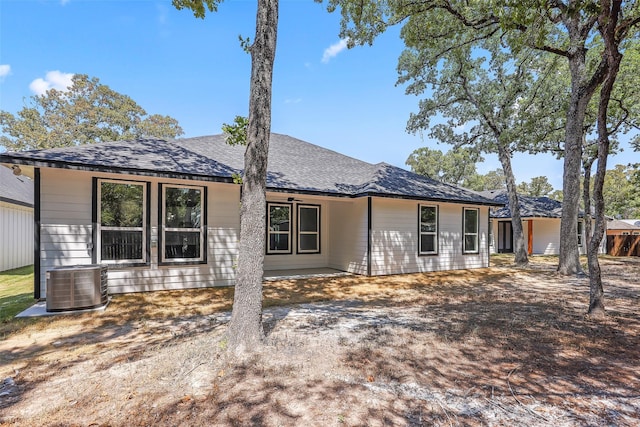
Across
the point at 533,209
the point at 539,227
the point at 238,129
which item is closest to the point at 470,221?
the point at 533,209

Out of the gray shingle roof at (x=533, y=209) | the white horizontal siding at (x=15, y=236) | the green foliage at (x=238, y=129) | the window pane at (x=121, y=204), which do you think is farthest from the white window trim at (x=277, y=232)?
the gray shingle roof at (x=533, y=209)

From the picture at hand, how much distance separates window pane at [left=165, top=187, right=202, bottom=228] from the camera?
712 centimetres

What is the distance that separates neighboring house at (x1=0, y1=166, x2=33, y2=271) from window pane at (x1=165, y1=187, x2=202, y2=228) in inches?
246

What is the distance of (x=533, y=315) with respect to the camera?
534 centimetres

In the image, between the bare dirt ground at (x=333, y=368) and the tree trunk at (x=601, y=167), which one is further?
the tree trunk at (x=601, y=167)

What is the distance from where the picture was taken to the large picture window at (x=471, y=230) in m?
11.5

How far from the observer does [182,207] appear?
23.9 ft

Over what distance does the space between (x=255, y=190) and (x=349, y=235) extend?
22.8ft

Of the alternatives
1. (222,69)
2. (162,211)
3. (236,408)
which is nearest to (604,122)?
(236,408)

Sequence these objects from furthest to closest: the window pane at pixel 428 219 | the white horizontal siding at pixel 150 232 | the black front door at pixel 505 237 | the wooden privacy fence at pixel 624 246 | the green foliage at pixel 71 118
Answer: the green foliage at pixel 71 118 < the black front door at pixel 505 237 < the wooden privacy fence at pixel 624 246 < the window pane at pixel 428 219 < the white horizontal siding at pixel 150 232

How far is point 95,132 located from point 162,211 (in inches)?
820

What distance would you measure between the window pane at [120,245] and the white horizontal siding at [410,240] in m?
6.21

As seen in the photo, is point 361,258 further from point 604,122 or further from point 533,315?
point 604,122

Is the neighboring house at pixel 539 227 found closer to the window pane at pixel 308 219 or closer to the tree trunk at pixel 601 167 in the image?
the window pane at pixel 308 219
